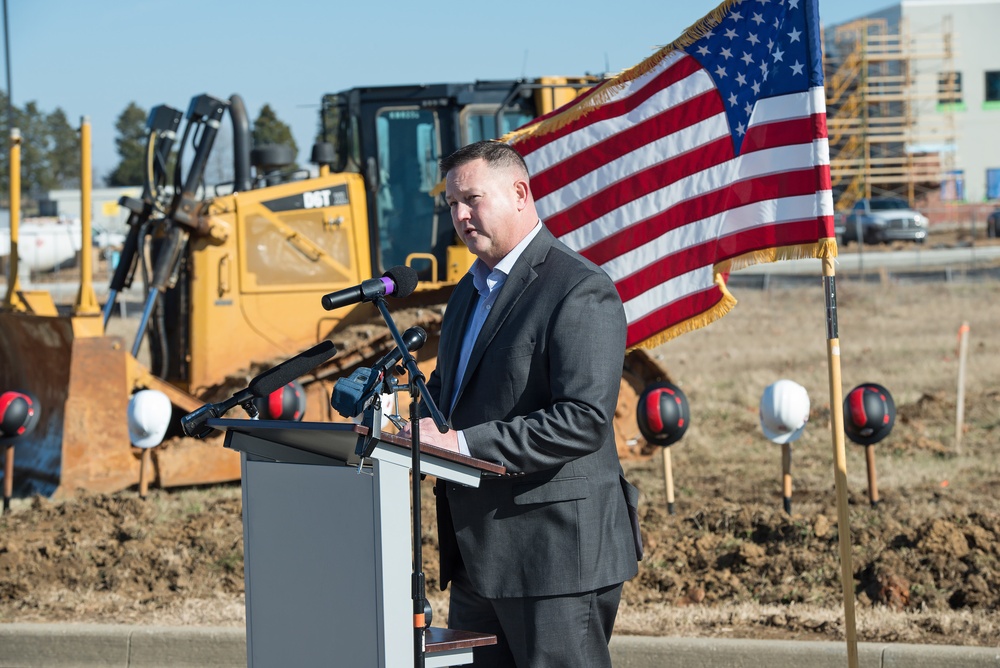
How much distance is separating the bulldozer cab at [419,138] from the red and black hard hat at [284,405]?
1.75m

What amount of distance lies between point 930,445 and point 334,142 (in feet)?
18.8

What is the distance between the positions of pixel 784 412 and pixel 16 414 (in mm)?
5172

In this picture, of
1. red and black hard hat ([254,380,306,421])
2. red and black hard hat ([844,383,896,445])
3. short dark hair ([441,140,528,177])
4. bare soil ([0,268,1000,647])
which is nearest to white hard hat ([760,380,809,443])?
red and black hard hat ([844,383,896,445])

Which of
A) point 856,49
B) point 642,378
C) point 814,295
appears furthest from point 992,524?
point 856,49

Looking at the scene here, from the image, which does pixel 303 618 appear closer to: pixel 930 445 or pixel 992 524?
pixel 992 524

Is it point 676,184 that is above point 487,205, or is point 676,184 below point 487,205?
above

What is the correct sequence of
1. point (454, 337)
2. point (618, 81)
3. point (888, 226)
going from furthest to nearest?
point (888, 226), point (618, 81), point (454, 337)

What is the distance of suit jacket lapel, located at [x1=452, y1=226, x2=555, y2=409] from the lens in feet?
11.5

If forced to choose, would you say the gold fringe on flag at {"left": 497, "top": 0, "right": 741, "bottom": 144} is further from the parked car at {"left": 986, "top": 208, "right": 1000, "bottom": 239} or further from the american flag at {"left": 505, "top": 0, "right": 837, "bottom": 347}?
the parked car at {"left": 986, "top": 208, "right": 1000, "bottom": 239}

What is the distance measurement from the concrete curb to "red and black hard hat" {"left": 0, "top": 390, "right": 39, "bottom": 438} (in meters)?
2.90

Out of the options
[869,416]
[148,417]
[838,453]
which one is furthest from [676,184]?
[148,417]

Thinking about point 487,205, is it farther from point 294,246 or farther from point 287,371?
point 294,246

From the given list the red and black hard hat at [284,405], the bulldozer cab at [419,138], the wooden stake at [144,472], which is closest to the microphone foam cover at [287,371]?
the red and black hard hat at [284,405]

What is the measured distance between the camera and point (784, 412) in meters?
7.85
